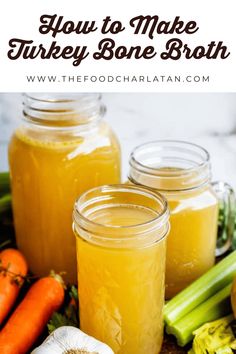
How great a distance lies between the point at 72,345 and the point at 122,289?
14 centimetres

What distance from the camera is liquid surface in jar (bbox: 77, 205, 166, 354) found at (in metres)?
1.24

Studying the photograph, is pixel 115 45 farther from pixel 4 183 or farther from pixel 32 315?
pixel 32 315

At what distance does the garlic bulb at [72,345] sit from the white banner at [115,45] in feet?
2.01

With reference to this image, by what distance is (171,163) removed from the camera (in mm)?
1596

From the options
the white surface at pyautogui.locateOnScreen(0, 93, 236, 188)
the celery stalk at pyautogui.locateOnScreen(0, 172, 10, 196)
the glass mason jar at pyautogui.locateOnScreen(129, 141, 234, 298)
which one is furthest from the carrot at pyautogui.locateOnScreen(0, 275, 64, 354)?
the white surface at pyautogui.locateOnScreen(0, 93, 236, 188)

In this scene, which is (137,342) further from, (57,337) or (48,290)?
(48,290)

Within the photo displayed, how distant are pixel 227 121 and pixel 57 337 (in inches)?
39.2

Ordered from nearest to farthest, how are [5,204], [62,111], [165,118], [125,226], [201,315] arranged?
1. [125,226]
2. [201,315]
3. [62,111]
4. [5,204]
5. [165,118]

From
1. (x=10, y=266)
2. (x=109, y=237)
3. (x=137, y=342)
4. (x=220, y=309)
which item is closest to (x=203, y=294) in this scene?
(x=220, y=309)

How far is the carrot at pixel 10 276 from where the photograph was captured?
4.90 ft

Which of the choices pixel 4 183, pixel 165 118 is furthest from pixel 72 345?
pixel 165 118

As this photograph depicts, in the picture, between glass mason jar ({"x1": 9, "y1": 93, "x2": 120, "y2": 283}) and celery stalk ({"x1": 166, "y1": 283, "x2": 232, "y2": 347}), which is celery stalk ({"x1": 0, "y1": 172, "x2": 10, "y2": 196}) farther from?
celery stalk ({"x1": 166, "y1": 283, "x2": 232, "y2": 347})

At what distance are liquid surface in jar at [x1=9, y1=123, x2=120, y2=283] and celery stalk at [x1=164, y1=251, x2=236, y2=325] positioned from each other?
297 millimetres

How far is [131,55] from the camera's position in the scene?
1.59m
